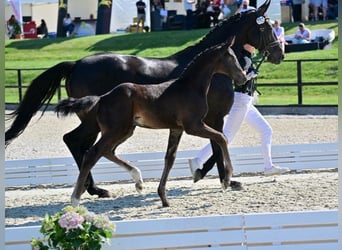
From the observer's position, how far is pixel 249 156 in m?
11.1

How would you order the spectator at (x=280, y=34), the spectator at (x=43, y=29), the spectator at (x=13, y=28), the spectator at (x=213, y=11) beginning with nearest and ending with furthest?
1. the spectator at (x=280, y=34)
2. the spectator at (x=213, y=11)
3. the spectator at (x=13, y=28)
4. the spectator at (x=43, y=29)

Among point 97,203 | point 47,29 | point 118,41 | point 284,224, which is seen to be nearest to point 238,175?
point 97,203

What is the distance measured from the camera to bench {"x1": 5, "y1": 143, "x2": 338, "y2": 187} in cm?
1063

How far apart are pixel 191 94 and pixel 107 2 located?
2283 centimetres

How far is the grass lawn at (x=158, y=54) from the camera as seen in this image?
21703mm

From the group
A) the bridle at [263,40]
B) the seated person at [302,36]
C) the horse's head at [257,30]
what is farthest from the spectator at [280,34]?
the seated person at [302,36]

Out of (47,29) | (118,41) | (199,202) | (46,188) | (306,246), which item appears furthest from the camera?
(47,29)

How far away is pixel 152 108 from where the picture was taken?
7.94 metres

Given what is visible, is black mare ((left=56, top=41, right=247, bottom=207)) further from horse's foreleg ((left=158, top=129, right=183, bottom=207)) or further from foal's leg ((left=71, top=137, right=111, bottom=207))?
horse's foreleg ((left=158, top=129, right=183, bottom=207))

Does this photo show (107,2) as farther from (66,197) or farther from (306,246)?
(306,246)

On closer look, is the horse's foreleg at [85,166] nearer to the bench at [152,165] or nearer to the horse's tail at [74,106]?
the horse's tail at [74,106]

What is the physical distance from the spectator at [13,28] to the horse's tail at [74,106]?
24811 millimetres

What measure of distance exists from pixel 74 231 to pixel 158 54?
21.4 m

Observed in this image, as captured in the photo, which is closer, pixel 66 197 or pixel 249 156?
pixel 66 197
